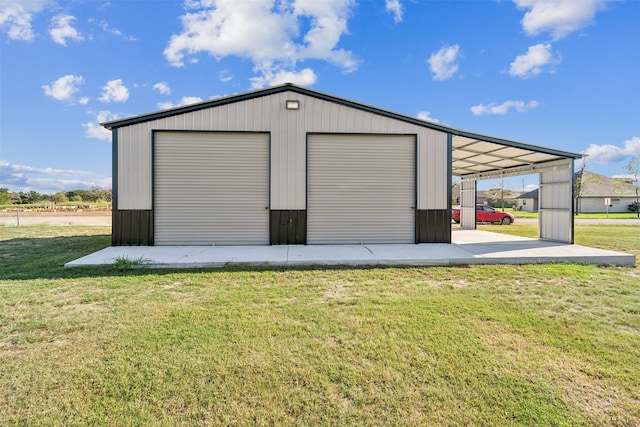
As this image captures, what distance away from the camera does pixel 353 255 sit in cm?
652

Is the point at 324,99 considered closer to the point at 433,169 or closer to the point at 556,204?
the point at 433,169

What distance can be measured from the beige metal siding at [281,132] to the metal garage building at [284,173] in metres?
0.03

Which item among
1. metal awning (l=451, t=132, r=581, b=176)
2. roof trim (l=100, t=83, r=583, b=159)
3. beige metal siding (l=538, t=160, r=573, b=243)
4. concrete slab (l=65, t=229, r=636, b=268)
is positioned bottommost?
concrete slab (l=65, t=229, r=636, b=268)

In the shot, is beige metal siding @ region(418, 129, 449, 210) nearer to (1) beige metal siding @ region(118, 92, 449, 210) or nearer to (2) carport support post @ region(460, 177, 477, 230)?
(1) beige metal siding @ region(118, 92, 449, 210)

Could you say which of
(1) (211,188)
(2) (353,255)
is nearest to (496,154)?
(2) (353,255)

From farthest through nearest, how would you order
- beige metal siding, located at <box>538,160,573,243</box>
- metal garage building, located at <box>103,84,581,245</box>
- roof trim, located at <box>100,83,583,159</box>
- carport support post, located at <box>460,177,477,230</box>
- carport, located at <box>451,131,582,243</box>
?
carport support post, located at <box>460,177,477,230</box>, beige metal siding, located at <box>538,160,573,243</box>, carport, located at <box>451,131,582,243</box>, metal garage building, located at <box>103,84,581,245</box>, roof trim, located at <box>100,83,583,159</box>

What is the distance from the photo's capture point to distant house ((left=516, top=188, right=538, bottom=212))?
40.0 meters

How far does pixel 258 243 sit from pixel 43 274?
4.26 meters

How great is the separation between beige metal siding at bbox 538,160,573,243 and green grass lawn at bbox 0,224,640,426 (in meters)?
4.41

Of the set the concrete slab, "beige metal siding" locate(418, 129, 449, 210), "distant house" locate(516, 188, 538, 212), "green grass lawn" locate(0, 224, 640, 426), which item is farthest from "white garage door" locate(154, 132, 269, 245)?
"distant house" locate(516, 188, 538, 212)

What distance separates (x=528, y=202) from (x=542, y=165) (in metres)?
39.3

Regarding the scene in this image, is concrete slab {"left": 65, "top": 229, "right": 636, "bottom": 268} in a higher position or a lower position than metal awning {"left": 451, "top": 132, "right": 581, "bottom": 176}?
lower

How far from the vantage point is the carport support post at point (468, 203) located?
13086 mm

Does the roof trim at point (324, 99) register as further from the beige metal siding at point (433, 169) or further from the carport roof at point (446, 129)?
the beige metal siding at point (433, 169)
